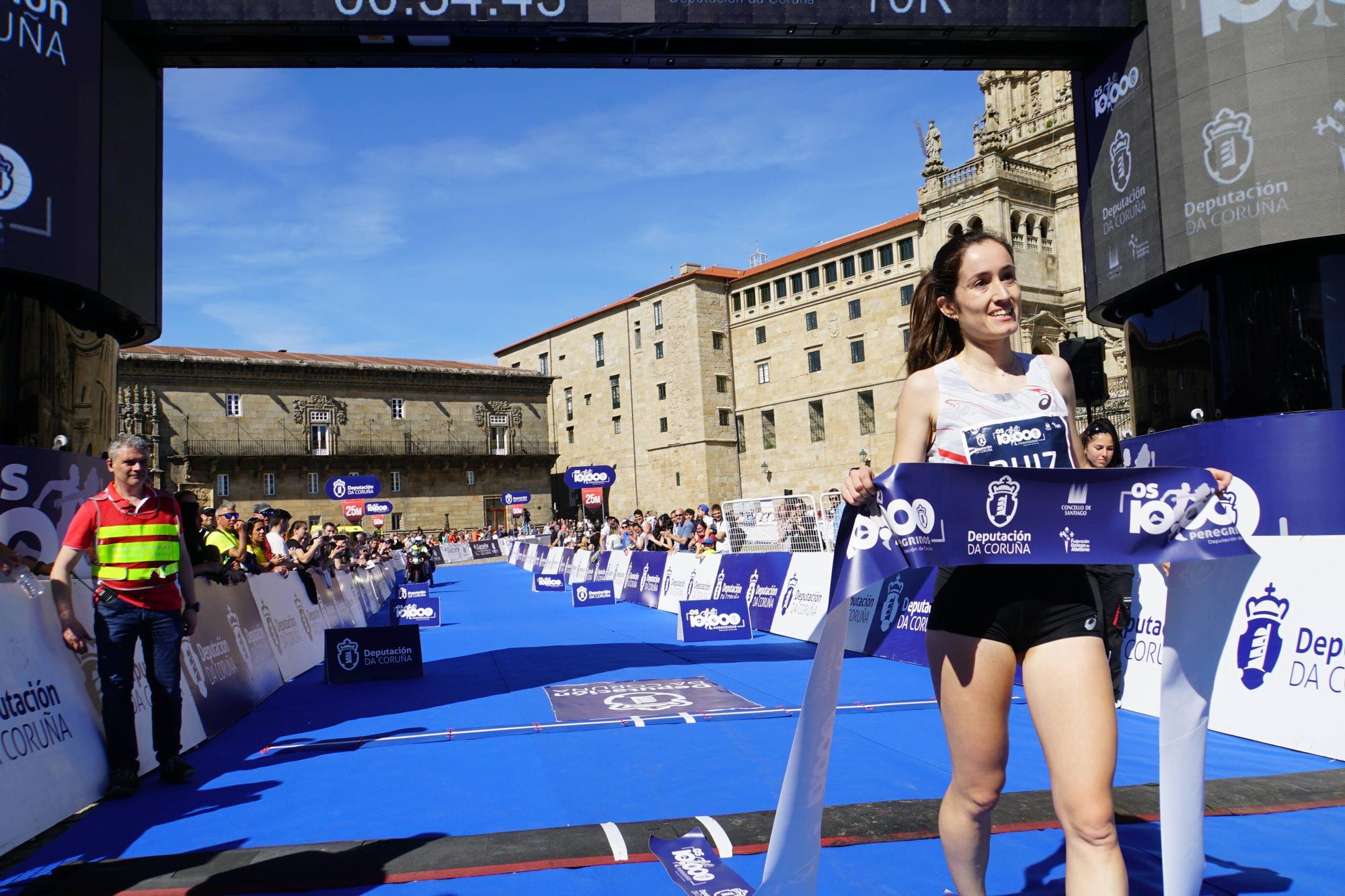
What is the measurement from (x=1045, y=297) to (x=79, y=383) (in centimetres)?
4626

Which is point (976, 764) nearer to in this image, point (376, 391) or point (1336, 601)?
point (1336, 601)

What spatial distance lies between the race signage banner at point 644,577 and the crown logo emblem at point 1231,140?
12015 millimetres

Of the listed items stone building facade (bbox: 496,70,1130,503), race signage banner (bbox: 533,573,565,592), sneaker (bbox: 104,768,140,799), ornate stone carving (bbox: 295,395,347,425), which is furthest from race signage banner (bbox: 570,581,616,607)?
ornate stone carving (bbox: 295,395,347,425)

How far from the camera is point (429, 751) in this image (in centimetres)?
650

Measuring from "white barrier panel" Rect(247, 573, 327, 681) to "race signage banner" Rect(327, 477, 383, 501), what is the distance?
19447 mm

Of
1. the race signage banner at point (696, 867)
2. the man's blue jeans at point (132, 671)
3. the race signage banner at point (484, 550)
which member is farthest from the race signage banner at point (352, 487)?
the race signage banner at point (696, 867)

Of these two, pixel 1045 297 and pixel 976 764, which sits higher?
pixel 1045 297

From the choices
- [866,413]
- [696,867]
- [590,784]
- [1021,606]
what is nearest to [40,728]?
[590,784]

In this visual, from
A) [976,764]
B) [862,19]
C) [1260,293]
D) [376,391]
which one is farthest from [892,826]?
[376,391]

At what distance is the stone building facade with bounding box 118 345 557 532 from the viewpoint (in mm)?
59062

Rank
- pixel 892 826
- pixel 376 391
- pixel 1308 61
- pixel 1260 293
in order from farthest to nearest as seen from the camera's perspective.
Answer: pixel 376 391
pixel 1260 293
pixel 1308 61
pixel 892 826

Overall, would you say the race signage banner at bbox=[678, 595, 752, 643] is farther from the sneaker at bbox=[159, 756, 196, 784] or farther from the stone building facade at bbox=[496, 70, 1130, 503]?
the stone building facade at bbox=[496, 70, 1130, 503]

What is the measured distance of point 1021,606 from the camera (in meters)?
2.54

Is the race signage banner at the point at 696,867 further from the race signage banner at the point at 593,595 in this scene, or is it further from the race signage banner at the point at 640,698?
the race signage banner at the point at 593,595
